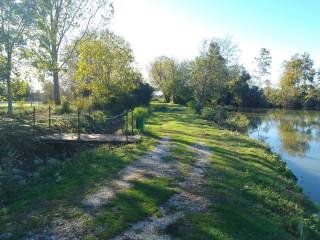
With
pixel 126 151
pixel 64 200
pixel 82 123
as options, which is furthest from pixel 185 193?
pixel 82 123

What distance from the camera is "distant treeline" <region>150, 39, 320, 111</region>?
179 feet

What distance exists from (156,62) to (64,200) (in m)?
66.4

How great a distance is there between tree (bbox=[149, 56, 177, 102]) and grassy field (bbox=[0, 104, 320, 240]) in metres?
54.7

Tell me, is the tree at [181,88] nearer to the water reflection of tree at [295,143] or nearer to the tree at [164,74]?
the tree at [164,74]

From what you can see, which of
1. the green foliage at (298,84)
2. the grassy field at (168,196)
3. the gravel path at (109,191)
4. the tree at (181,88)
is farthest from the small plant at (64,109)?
the green foliage at (298,84)

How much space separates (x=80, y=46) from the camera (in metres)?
32.4

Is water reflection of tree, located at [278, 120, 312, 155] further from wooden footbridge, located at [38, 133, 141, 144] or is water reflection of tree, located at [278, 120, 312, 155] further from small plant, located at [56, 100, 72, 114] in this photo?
small plant, located at [56, 100, 72, 114]

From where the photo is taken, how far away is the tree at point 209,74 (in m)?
53.3

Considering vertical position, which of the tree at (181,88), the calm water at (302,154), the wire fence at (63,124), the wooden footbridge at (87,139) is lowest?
the calm water at (302,154)

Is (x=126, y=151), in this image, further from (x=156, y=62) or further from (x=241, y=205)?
(x=156, y=62)

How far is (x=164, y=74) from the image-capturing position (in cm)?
7244

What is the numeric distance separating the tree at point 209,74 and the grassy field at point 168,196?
39.8 m

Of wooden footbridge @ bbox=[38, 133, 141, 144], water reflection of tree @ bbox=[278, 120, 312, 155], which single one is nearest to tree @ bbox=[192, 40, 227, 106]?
water reflection of tree @ bbox=[278, 120, 312, 155]

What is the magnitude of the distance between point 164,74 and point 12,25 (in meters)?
50.7
